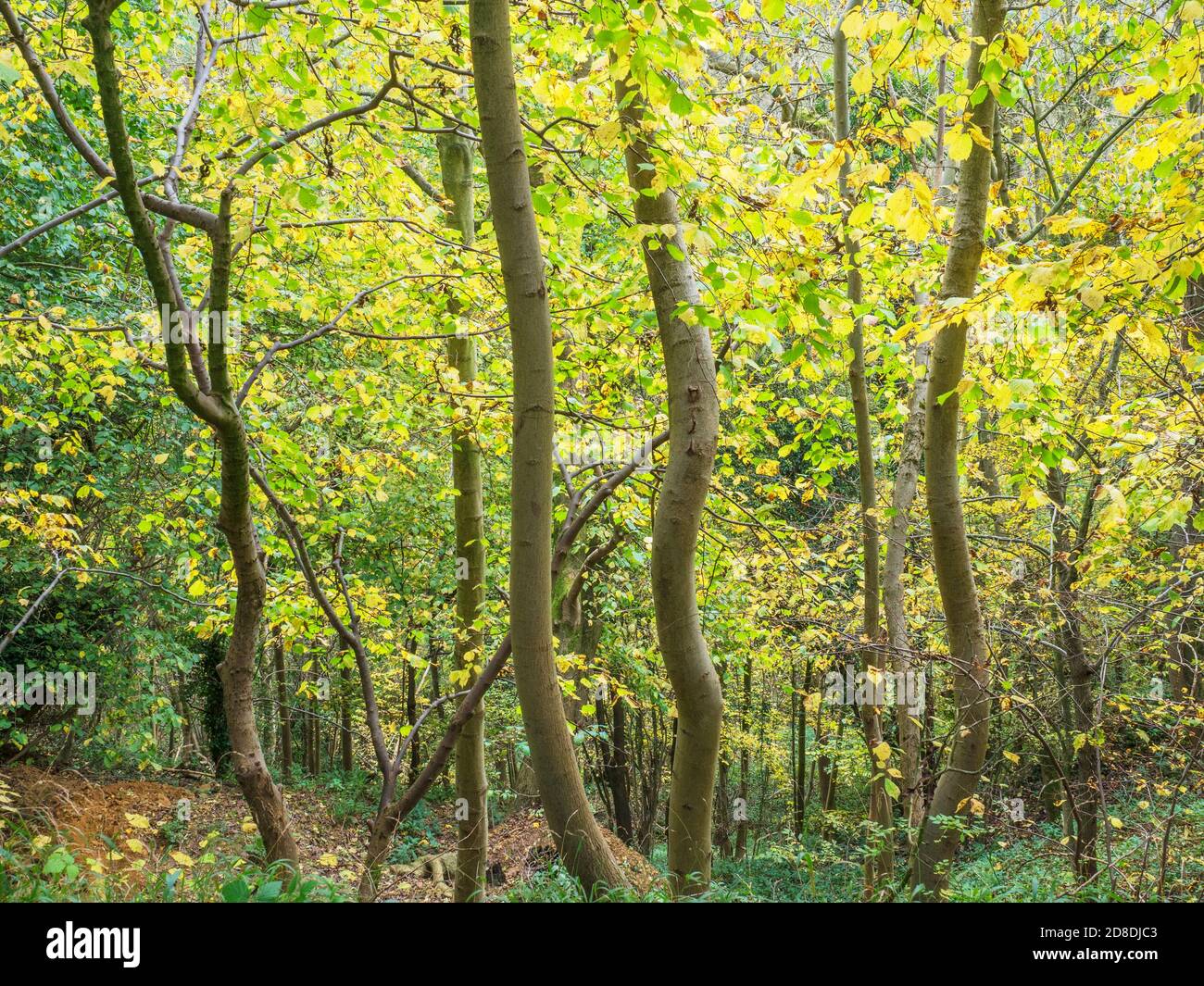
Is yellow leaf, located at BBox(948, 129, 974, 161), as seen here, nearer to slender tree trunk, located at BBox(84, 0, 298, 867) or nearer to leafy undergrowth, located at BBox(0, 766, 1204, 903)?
leafy undergrowth, located at BBox(0, 766, 1204, 903)

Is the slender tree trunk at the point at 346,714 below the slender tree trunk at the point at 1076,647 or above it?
below

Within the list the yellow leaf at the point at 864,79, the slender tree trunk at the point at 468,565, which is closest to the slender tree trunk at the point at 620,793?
the slender tree trunk at the point at 468,565

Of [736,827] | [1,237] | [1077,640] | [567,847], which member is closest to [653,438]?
[567,847]

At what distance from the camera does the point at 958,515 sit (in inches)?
194

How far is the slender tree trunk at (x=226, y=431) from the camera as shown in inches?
125

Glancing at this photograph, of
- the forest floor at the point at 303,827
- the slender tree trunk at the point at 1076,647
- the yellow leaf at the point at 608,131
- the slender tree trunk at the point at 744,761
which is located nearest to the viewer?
the yellow leaf at the point at 608,131

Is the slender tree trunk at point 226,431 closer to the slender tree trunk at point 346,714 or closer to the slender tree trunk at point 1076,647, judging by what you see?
the slender tree trunk at point 1076,647

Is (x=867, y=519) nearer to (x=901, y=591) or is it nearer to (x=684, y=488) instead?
(x=901, y=591)

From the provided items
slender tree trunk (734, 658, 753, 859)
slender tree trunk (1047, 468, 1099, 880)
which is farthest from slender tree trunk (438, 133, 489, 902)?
slender tree trunk (734, 658, 753, 859)

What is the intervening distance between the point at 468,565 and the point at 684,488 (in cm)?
386

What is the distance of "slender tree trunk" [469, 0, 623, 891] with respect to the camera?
3.27 m

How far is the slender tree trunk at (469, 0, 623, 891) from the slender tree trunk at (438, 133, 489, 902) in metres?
3.09

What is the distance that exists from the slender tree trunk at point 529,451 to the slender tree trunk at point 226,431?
4.32 ft
